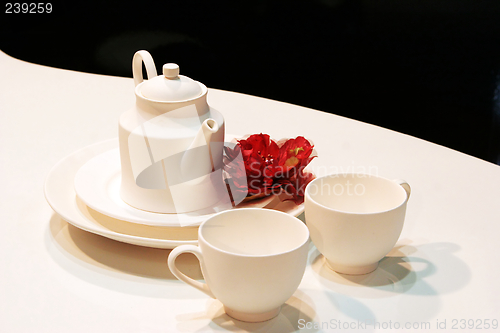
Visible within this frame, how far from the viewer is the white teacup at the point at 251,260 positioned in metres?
0.44

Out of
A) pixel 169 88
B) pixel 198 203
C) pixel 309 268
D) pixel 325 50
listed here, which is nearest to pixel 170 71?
pixel 169 88

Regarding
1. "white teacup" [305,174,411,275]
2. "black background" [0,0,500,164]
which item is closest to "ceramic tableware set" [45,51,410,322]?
"white teacup" [305,174,411,275]

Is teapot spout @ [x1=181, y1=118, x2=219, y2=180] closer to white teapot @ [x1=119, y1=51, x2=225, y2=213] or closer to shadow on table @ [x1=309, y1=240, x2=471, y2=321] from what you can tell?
white teapot @ [x1=119, y1=51, x2=225, y2=213]

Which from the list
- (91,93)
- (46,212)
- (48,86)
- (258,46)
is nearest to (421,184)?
(46,212)

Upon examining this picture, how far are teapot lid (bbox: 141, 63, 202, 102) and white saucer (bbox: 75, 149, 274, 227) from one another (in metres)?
0.14

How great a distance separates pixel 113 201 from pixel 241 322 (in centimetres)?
26

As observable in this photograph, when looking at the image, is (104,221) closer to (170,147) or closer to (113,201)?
(113,201)

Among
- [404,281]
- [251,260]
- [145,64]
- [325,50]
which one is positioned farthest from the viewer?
[325,50]

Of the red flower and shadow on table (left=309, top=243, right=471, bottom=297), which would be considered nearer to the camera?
shadow on table (left=309, top=243, right=471, bottom=297)

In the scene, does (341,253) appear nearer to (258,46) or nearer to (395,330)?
(395,330)

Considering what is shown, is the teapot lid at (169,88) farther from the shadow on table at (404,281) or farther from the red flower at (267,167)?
the shadow on table at (404,281)

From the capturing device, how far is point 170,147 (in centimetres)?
60

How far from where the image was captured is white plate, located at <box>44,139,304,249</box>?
1.81ft

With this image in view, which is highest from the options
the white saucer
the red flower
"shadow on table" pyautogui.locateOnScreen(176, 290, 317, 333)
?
the red flower
